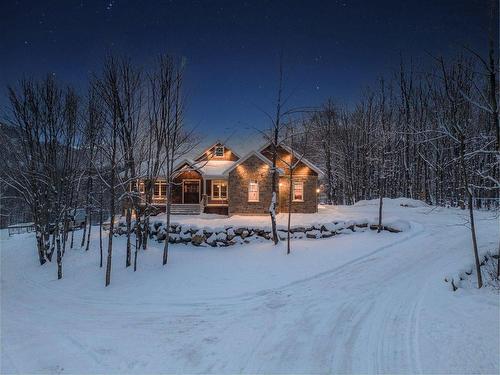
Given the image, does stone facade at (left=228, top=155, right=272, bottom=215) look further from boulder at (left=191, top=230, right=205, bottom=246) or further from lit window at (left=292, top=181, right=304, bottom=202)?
boulder at (left=191, top=230, right=205, bottom=246)

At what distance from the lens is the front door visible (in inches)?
1062

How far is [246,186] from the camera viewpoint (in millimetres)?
23297

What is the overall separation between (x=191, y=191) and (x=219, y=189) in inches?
109

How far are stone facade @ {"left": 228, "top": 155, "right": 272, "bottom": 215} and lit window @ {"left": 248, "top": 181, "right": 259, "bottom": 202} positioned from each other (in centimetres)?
23

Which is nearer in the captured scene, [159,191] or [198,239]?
[198,239]

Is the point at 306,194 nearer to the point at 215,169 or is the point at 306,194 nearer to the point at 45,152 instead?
the point at 215,169

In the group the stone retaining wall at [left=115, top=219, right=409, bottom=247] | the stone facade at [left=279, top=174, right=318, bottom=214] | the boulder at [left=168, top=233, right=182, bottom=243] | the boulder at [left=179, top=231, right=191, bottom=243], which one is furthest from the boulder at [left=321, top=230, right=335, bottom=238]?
the boulder at [left=168, top=233, right=182, bottom=243]

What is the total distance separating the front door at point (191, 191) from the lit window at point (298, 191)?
8531mm

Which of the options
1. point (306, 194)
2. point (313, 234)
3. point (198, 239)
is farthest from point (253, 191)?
point (313, 234)

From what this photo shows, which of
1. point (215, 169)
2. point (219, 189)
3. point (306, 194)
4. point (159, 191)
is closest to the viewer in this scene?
point (306, 194)

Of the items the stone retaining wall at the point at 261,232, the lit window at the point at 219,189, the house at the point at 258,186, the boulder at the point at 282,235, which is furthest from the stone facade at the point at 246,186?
the boulder at the point at 282,235

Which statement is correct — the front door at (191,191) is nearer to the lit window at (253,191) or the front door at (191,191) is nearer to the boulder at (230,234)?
the lit window at (253,191)

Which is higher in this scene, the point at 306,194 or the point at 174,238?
the point at 306,194

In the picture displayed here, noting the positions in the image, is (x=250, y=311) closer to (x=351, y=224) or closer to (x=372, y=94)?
(x=351, y=224)
